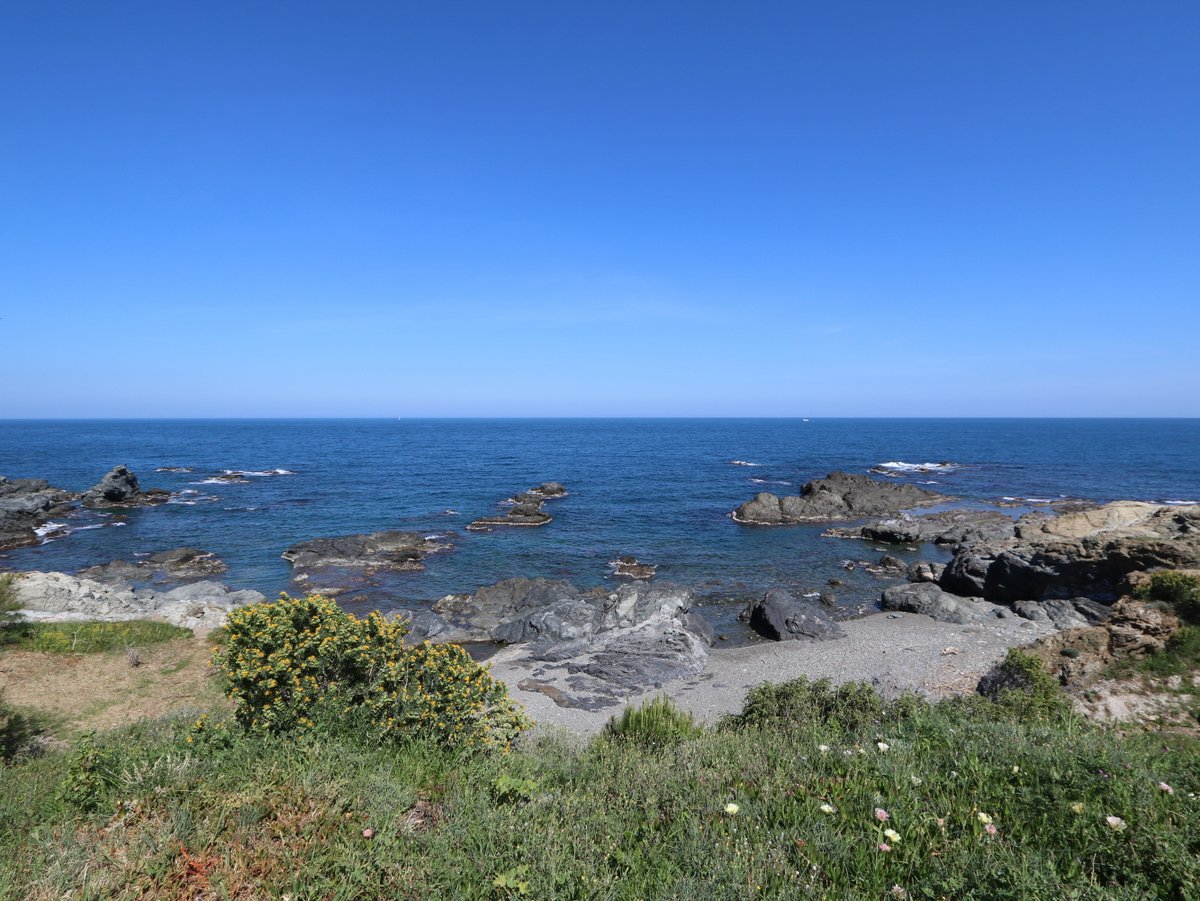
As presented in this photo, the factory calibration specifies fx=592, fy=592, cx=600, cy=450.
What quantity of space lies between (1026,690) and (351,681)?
13054 mm

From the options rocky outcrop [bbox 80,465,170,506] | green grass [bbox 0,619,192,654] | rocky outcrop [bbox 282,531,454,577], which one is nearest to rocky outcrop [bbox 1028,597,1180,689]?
green grass [bbox 0,619,192,654]

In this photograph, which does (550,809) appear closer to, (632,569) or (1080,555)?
(1080,555)

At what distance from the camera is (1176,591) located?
15.2 meters

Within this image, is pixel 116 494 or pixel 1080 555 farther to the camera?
pixel 116 494

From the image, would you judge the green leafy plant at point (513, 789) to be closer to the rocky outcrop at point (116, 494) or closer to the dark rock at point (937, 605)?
the dark rock at point (937, 605)

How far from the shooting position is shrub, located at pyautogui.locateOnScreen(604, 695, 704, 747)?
35.4 ft

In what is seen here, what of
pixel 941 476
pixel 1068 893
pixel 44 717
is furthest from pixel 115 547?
pixel 941 476

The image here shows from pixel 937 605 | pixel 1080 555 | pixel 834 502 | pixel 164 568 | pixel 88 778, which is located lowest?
pixel 164 568

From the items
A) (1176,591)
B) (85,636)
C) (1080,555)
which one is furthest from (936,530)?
(85,636)

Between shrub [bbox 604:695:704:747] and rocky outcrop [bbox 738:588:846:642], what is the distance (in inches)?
520

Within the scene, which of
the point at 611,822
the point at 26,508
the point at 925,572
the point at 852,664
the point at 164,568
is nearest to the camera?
the point at 611,822

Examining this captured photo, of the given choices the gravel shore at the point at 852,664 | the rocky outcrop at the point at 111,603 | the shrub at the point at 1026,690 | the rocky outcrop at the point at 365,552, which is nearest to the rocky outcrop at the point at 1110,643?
the shrub at the point at 1026,690

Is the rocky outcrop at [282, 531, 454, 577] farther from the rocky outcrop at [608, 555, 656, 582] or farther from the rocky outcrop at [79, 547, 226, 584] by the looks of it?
the rocky outcrop at [608, 555, 656, 582]

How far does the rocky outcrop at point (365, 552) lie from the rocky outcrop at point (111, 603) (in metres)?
6.48
